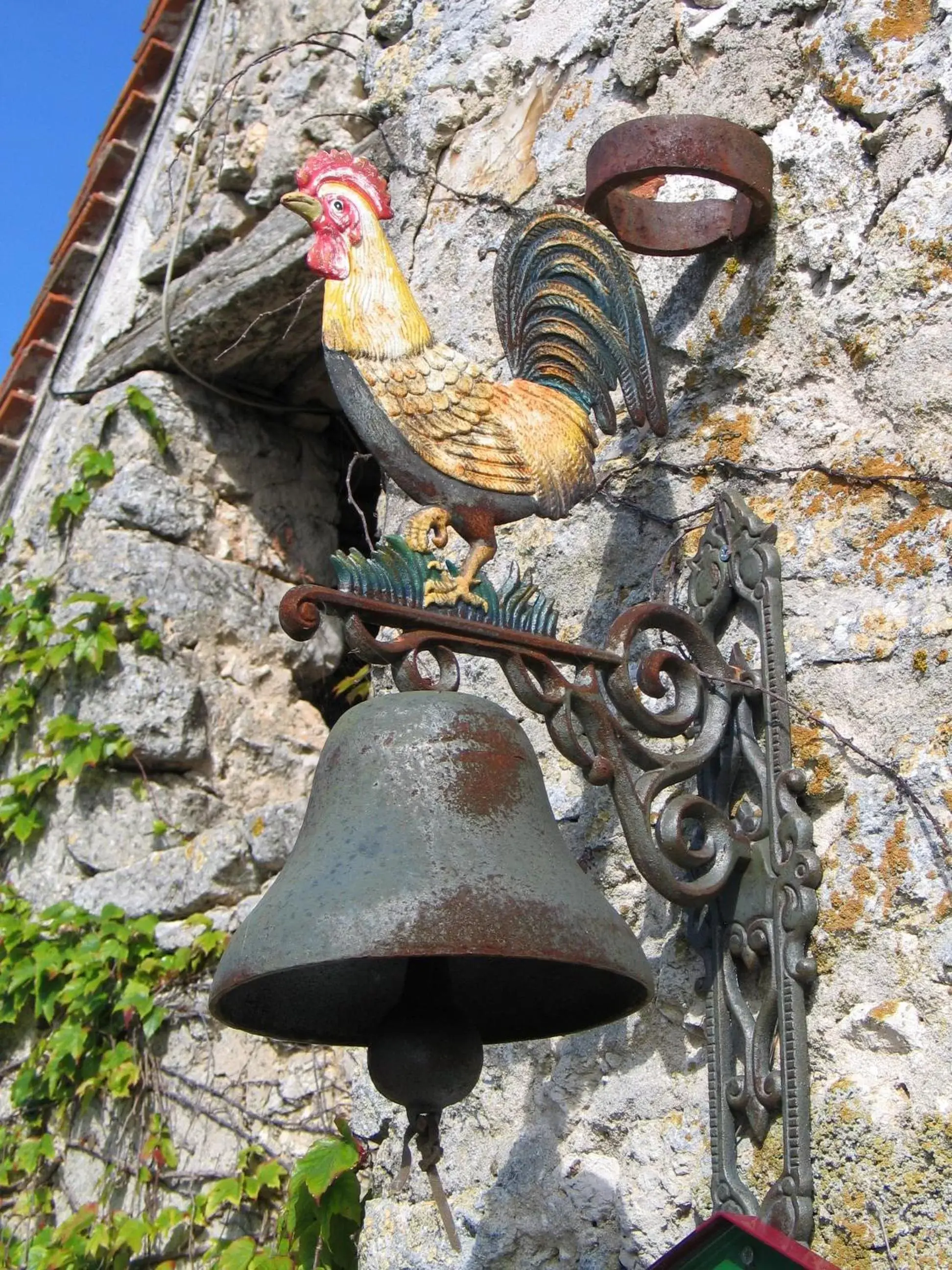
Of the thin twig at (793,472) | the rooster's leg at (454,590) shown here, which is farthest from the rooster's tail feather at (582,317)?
the rooster's leg at (454,590)

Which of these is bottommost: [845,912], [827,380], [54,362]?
[845,912]

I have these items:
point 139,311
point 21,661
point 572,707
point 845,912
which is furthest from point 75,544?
point 845,912

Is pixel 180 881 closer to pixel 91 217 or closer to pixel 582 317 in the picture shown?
pixel 582 317

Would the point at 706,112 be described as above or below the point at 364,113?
below

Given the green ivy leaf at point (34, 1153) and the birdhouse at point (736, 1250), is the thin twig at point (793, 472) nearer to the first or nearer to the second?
the birdhouse at point (736, 1250)

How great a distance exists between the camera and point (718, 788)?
2.07 metres

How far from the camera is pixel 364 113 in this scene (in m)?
3.58

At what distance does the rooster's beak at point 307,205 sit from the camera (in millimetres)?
2160

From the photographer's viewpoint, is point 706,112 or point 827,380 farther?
point 706,112

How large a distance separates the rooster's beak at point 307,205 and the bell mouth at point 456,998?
3.62ft

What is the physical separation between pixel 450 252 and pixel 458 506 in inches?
49.5

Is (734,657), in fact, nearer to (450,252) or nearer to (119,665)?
(450,252)

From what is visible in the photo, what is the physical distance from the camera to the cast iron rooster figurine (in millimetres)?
2029

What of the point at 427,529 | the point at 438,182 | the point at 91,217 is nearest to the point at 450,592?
the point at 427,529
